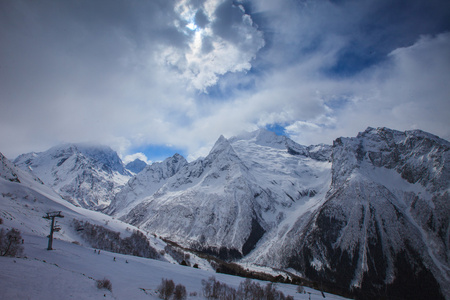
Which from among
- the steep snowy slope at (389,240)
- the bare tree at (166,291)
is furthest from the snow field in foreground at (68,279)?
the steep snowy slope at (389,240)

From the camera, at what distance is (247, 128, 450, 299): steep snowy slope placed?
147m

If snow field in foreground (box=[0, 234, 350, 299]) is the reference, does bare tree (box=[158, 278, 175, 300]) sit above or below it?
below

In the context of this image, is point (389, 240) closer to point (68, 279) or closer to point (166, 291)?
point (166, 291)

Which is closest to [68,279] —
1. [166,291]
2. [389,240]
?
[166,291]

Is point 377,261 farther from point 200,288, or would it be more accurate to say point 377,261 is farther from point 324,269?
point 200,288

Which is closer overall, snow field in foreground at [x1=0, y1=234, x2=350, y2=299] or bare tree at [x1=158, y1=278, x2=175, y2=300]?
snow field in foreground at [x1=0, y1=234, x2=350, y2=299]

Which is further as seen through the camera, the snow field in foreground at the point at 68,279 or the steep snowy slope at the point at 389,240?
the steep snowy slope at the point at 389,240

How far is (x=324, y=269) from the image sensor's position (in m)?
176

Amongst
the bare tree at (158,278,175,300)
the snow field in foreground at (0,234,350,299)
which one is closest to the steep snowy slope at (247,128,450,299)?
the bare tree at (158,278,175,300)

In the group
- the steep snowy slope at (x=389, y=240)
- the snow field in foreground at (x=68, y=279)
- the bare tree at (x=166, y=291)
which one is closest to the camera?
the snow field in foreground at (x=68, y=279)

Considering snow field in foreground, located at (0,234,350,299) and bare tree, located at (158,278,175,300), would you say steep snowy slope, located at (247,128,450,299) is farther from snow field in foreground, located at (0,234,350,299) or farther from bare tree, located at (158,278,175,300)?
snow field in foreground, located at (0,234,350,299)

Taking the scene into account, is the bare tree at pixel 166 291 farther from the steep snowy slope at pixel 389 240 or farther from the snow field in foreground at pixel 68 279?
the steep snowy slope at pixel 389 240

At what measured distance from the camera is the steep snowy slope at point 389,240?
484 ft

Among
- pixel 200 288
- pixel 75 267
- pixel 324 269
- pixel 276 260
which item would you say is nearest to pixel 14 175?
pixel 75 267
